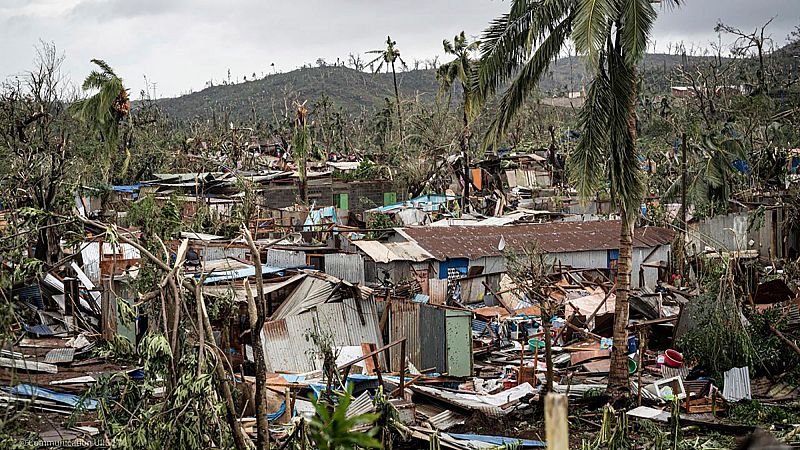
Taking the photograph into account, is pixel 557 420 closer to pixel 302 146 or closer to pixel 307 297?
pixel 307 297

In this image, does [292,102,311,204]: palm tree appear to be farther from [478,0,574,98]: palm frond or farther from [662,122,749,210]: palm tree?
[478,0,574,98]: palm frond

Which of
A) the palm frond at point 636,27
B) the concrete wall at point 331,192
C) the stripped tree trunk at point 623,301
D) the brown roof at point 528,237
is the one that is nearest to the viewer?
the palm frond at point 636,27

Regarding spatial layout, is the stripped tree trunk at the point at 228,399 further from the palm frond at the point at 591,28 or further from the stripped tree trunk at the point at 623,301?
the stripped tree trunk at the point at 623,301

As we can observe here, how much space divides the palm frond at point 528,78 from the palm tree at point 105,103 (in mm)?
11289

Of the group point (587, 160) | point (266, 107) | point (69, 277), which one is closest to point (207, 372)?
point (587, 160)

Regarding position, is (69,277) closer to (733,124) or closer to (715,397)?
(715,397)

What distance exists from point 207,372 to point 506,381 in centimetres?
724

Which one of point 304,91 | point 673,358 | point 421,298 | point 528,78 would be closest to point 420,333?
point 421,298

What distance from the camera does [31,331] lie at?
1465cm

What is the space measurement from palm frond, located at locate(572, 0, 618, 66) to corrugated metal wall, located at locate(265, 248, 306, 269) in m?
8.94

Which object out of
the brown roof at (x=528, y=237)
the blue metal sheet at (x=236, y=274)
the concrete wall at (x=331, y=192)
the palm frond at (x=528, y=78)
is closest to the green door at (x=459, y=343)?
the palm frond at (x=528, y=78)

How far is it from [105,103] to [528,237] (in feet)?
37.1

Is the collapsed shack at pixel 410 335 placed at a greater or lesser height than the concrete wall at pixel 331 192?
lesser

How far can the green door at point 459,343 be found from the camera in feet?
43.8
